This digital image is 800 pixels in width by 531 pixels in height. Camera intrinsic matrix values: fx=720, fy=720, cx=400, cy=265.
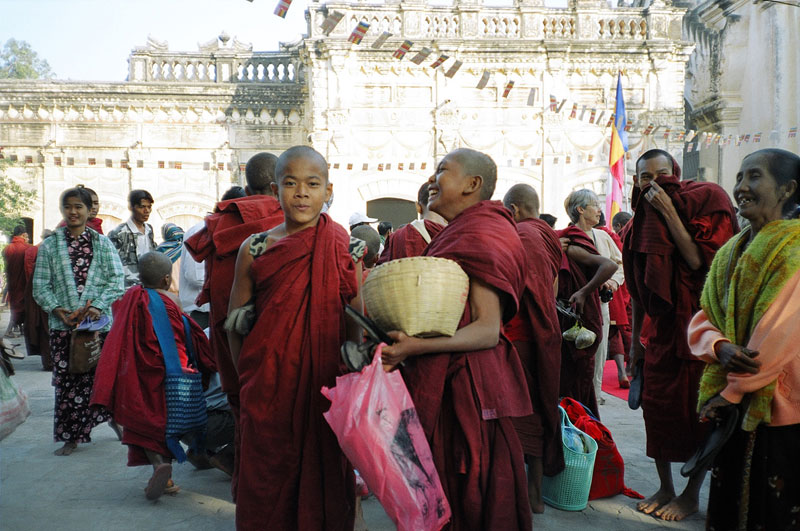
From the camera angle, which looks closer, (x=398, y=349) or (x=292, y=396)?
(x=398, y=349)

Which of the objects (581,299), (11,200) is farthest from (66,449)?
(11,200)

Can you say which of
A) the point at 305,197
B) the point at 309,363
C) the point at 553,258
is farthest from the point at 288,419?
the point at 553,258

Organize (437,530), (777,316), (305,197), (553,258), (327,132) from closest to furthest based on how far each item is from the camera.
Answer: (437,530), (777,316), (305,197), (553,258), (327,132)

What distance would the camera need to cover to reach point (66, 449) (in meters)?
5.50

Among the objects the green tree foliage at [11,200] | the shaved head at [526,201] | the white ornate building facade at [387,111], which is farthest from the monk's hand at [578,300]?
the green tree foliage at [11,200]

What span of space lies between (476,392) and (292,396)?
2.48 ft

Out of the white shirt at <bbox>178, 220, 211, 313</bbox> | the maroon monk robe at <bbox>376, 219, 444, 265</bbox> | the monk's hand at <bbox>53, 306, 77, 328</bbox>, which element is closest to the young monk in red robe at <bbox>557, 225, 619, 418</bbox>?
the maroon monk robe at <bbox>376, 219, 444, 265</bbox>

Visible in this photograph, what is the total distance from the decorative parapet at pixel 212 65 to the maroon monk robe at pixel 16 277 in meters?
7.08

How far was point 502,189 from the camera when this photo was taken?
54.9ft

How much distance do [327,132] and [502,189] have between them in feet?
13.9

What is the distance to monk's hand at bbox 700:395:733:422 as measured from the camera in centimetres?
304

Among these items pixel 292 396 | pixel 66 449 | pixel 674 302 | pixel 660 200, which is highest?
pixel 660 200

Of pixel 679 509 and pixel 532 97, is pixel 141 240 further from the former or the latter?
pixel 532 97

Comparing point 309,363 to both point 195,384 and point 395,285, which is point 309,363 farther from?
point 195,384
